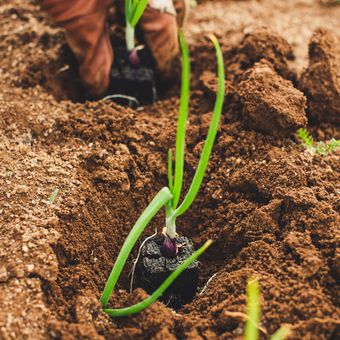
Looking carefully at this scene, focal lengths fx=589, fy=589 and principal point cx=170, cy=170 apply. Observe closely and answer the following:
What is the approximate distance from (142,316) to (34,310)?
257 millimetres

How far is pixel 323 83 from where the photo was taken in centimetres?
193

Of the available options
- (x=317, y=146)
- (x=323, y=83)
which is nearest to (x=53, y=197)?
(x=317, y=146)

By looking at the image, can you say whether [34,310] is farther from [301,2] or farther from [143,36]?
[301,2]

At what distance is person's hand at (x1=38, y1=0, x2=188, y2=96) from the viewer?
1925 mm

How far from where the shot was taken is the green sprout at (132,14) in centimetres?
183

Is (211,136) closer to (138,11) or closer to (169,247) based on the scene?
(169,247)

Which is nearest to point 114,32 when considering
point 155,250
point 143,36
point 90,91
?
point 143,36

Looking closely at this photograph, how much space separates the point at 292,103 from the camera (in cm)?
181

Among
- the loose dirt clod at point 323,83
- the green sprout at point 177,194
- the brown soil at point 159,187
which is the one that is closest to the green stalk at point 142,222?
the green sprout at point 177,194

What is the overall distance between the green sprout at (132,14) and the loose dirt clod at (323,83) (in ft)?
1.93

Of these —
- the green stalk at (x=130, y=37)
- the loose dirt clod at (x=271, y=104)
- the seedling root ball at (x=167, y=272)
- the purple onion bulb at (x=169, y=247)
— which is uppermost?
the green stalk at (x=130, y=37)

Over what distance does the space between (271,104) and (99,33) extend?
2.17 ft

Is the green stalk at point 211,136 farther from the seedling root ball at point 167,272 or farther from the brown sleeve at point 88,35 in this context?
the brown sleeve at point 88,35

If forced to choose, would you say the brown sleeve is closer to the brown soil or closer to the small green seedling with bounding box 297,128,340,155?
the brown soil
